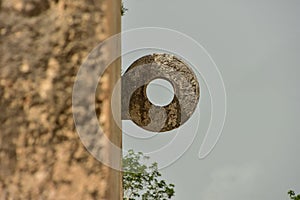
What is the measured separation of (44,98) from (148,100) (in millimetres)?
1479

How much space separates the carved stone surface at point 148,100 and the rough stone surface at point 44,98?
4.10 feet

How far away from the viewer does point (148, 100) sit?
2070 millimetres

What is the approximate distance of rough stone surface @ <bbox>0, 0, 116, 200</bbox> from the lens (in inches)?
22.5

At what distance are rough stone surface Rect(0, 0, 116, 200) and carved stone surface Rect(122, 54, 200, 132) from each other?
1.25 m

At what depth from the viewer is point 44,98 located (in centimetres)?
60

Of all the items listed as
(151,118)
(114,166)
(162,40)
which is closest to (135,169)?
(151,118)

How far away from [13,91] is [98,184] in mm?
160

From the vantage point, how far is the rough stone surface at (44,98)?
1.88 feet

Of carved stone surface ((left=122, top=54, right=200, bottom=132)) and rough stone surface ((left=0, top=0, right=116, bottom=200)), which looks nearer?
rough stone surface ((left=0, top=0, right=116, bottom=200))

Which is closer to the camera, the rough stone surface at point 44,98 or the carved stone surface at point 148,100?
the rough stone surface at point 44,98

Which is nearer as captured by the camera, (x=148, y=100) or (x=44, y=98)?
(x=44, y=98)

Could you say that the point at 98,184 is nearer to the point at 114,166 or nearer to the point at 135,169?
the point at 114,166

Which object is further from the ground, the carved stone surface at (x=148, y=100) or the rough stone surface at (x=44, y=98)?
the carved stone surface at (x=148, y=100)

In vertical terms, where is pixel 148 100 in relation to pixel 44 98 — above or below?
above
